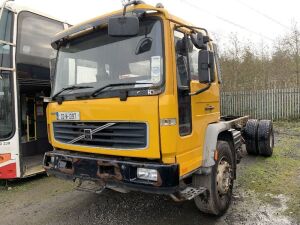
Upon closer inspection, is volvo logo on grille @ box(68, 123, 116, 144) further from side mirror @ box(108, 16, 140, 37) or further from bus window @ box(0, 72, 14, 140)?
bus window @ box(0, 72, 14, 140)

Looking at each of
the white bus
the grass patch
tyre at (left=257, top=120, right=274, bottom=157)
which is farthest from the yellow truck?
tyre at (left=257, top=120, right=274, bottom=157)

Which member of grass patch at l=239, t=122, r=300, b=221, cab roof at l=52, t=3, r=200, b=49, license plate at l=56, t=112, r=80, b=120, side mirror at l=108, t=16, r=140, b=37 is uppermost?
cab roof at l=52, t=3, r=200, b=49

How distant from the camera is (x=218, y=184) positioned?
4496 millimetres

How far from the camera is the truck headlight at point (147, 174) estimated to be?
3.48 meters

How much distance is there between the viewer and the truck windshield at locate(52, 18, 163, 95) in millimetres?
3689

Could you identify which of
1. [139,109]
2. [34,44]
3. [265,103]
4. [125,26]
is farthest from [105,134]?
[265,103]

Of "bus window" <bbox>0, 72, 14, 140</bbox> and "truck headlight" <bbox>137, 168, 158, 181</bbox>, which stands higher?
"bus window" <bbox>0, 72, 14, 140</bbox>

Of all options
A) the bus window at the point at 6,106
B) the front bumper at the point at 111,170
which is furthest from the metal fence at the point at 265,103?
the front bumper at the point at 111,170

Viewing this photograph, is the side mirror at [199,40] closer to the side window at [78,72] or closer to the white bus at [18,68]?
the side window at [78,72]

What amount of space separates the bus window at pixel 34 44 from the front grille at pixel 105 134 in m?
2.85

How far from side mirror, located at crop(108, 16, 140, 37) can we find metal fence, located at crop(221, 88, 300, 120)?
13074 mm

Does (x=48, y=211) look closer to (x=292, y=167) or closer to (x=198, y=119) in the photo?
(x=198, y=119)

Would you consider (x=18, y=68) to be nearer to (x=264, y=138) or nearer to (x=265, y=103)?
(x=264, y=138)

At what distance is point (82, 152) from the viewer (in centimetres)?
426
